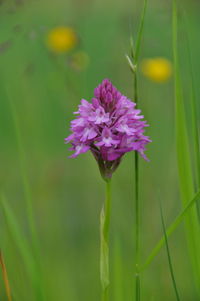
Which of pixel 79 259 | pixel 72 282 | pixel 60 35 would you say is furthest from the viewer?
pixel 60 35

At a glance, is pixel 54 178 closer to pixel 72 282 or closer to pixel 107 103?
pixel 72 282

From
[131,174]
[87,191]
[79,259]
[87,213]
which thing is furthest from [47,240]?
[131,174]

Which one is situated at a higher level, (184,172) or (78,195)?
(184,172)

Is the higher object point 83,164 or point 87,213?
point 83,164

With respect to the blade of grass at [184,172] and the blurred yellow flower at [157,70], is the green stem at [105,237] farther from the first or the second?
the blurred yellow flower at [157,70]

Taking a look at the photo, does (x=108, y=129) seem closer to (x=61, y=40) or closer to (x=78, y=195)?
(x=78, y=195)

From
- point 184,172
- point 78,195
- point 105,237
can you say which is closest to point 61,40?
point 78,195

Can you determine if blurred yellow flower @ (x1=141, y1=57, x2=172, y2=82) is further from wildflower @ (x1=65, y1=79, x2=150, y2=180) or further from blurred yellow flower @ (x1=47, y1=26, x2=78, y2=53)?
wildflower @ (x1=65, y1=79, x2=150, y2=180)

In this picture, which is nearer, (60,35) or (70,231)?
(70,231)
